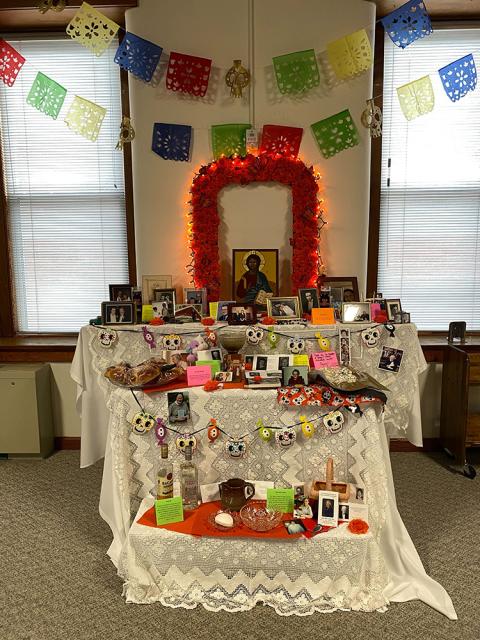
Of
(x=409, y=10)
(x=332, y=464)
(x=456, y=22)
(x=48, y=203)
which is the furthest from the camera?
(x=48, y=203)

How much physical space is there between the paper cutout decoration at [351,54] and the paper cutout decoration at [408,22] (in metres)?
0.18

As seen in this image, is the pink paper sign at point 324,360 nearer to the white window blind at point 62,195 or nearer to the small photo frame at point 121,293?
the small photo frame at point 121,293

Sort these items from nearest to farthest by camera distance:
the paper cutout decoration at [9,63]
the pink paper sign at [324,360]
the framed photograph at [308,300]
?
1. the pink paper sign at [324,360]
2. the framed photograph at [308,300]
3. the paper cutout decoration at [9,63]

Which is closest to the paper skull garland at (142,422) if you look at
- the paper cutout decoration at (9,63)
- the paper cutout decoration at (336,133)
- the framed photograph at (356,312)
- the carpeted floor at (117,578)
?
the carpeted floor at (117,578)

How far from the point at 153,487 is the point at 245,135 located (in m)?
2.45

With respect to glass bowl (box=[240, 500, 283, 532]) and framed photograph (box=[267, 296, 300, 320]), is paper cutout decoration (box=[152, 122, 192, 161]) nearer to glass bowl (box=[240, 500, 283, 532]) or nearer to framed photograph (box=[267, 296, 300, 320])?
framed photograph (box=[267, 296, 300, 320])

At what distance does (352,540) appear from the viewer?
2246mm

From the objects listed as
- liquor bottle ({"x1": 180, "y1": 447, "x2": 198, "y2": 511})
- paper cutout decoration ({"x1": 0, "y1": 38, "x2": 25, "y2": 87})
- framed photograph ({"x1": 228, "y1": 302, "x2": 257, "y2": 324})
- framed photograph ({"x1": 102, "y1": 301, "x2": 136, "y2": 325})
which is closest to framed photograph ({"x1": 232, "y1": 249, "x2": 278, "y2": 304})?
framed photograph ({"x1": 228, "y1": 302, "x2": 257, "y2": 324})

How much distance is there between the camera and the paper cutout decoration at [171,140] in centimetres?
372

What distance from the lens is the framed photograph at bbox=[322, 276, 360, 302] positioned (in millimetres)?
3459

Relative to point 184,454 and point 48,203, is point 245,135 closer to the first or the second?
point 48,203

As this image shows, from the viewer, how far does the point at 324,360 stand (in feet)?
9.31

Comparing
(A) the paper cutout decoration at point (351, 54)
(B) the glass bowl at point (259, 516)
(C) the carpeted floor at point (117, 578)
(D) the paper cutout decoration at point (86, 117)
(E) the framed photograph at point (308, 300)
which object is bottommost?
(C) the carpeted floor at point (117, 578)

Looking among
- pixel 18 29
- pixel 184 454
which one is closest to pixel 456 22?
pixel 18 29
